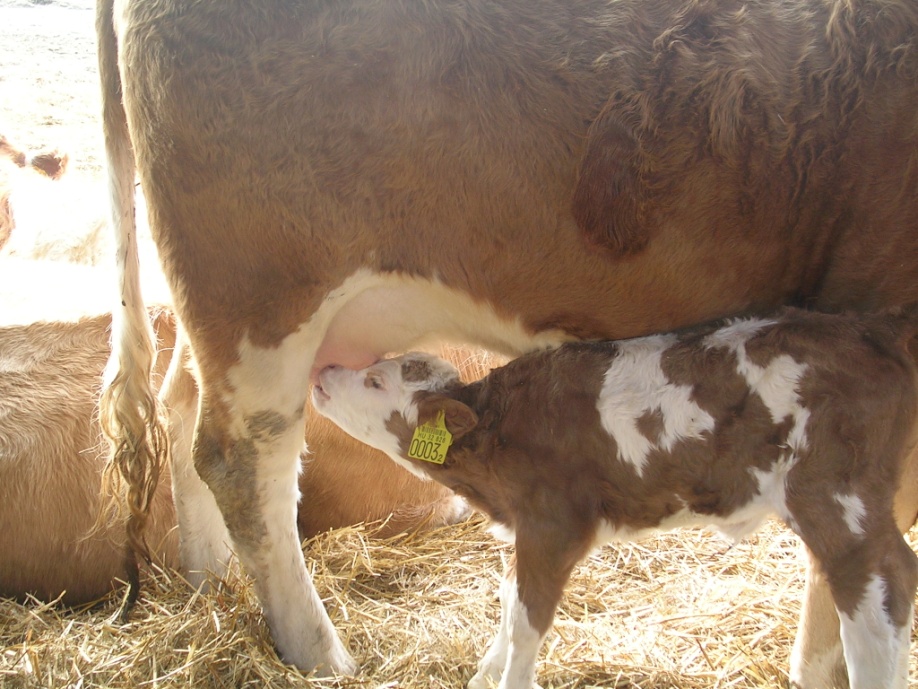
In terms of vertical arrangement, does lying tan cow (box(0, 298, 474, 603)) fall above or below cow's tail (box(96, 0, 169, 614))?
below

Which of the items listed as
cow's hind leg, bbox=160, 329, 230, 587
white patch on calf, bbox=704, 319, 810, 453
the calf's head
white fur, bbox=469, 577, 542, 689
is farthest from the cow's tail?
white patch on calf, bbox=704, 319, 810, 453

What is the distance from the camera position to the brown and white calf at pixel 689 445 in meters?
2.28

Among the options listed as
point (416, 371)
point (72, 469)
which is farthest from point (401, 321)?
point (72, 469)

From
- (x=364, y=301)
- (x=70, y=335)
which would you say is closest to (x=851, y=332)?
(x=364, y=301)

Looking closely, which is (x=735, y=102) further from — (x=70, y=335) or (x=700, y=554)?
(x=70, y=335)

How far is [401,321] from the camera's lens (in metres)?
2.78

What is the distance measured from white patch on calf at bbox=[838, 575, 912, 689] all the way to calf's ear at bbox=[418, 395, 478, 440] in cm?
110

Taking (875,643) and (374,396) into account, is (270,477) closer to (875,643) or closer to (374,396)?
(374,396)

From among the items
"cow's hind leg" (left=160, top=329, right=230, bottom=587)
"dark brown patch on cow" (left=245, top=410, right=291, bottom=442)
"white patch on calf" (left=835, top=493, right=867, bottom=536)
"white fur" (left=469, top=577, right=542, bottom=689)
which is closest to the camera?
"white patch on calf" (left=835, top=493, right=867, bottom=536)

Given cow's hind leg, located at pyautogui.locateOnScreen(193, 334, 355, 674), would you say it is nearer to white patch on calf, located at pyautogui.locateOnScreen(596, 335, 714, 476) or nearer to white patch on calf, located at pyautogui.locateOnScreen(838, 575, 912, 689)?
white patch on calf, located at pyautogui.locateOnScreen(596, 335, 714, 476)

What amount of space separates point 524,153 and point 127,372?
1456 millimetres

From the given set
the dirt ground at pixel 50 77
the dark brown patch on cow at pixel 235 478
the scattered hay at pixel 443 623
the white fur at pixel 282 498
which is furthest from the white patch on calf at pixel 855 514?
the dirt ground at pixel 50 77

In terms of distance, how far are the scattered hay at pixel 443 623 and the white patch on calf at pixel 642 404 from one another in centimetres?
87

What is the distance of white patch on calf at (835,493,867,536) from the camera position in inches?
88.9
